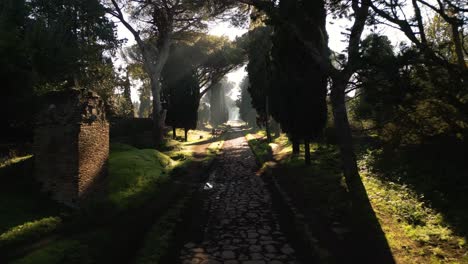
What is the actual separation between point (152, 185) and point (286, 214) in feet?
18.1

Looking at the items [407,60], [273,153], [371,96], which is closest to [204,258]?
[371,96]

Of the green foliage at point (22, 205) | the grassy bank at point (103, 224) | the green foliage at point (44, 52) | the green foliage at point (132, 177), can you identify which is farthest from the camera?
the green foliage at point (44, 52)

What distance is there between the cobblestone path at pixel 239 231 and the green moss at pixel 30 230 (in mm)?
3256

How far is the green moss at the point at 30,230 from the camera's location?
6.42 metres

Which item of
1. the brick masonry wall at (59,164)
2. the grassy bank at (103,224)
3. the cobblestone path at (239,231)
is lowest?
the cobblestone path at (239,231)

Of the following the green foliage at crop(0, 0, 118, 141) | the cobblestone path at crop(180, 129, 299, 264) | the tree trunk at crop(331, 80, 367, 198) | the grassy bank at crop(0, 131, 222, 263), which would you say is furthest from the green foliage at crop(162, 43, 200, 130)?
the tree trunk at crop(331, 80, 367, 198)

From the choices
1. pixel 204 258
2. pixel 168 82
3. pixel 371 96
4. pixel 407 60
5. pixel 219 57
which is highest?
pixel 219 57

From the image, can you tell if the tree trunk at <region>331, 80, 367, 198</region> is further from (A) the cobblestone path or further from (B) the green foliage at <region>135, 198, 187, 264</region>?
(B) the green foliage at <region>135, 198, 187, 264</region>

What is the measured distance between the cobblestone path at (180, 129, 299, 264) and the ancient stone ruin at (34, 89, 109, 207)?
3791 millimetres

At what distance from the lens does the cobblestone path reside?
622cm

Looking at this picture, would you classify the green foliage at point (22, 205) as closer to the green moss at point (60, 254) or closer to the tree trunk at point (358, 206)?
the green moss at point (60, 254)

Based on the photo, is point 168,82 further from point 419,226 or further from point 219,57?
point 419,226

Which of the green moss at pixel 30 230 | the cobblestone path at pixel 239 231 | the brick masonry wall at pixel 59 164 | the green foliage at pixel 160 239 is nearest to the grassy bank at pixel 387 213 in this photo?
the cobblestone path at pixel 239 231

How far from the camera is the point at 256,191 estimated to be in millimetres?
11812
